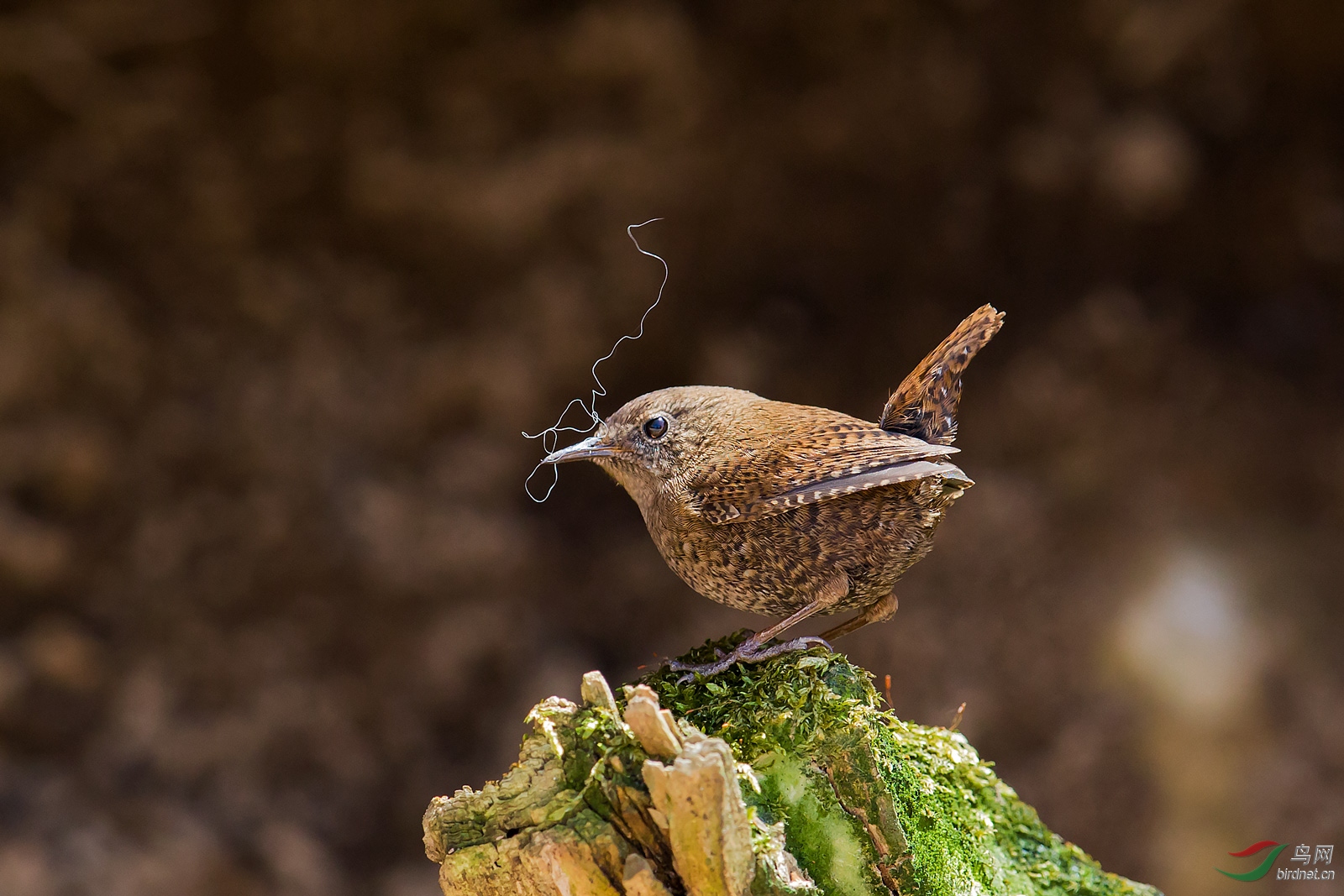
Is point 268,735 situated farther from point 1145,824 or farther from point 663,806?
point 1145,824

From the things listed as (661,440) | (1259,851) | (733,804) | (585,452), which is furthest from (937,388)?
(1259,851)

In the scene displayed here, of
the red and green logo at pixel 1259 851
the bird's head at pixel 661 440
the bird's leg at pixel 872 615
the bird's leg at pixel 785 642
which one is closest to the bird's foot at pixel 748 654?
the bird's leg at pixel 785 642

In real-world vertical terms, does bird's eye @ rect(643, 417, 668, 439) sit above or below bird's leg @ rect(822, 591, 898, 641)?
above

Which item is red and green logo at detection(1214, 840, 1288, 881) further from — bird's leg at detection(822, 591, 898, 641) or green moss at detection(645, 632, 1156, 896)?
bird's leg at detection(822, 591, 898, 641)

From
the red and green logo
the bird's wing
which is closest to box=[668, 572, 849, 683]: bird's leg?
the bird's wing

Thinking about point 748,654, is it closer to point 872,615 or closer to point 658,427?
point 872,615

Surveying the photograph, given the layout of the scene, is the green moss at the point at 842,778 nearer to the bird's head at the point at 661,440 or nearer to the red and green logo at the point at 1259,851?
the bird's head at the point at 661,440

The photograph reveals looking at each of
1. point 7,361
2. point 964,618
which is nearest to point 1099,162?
point 964,618
